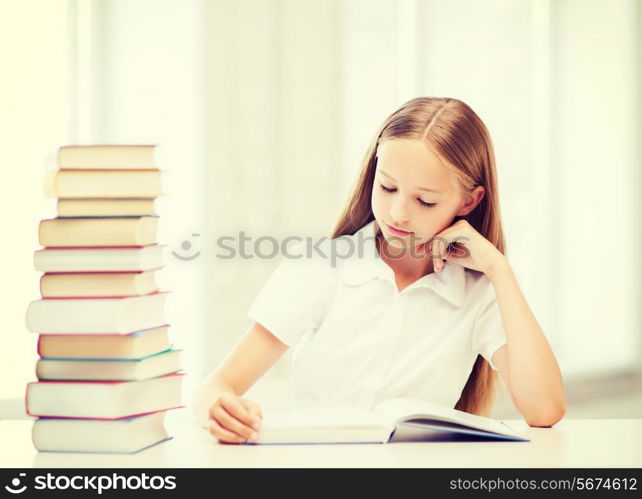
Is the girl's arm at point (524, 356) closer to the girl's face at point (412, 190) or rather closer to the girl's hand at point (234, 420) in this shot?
the girl's face at point (412, 190)

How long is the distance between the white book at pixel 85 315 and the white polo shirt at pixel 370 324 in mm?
454

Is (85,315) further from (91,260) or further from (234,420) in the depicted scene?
(234,420)

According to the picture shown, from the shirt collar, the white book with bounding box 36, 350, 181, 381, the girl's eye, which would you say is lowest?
the white book with bounding box 36, 350, 181, 381

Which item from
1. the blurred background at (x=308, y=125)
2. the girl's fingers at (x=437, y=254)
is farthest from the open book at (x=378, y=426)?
the blurred background at (x=308, y=125)

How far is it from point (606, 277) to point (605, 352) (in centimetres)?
36

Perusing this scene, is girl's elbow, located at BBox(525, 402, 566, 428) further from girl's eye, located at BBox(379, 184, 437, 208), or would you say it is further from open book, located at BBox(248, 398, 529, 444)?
girl's eye, located at BBox(379, 184, 437, 208)

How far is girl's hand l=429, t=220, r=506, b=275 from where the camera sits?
4.87 ft

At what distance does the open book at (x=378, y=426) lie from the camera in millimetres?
A: 1155

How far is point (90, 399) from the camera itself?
1.09m

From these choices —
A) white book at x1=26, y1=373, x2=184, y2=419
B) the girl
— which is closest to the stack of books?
white book at x1=26, y1=373, x2=184, y2=419

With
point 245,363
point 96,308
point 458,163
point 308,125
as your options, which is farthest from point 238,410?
point 308,125

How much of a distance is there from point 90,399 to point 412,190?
631 mm

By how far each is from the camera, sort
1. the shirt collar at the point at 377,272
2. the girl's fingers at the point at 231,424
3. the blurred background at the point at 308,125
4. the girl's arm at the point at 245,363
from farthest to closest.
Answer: the blurred background at the point at 308,125, the shirt collar at the point at 377,272, the girl's arm at the point at 245,363, the girl's fingers at the point at 231,424

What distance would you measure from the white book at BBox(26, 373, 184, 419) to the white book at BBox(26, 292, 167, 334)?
0.22 ft
